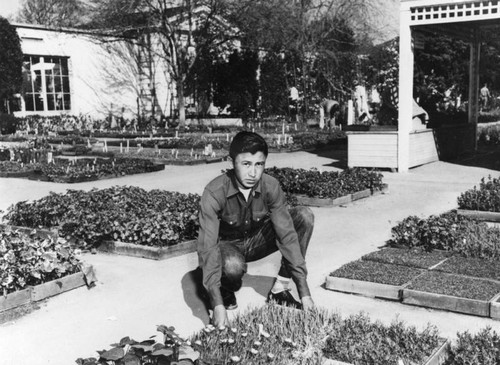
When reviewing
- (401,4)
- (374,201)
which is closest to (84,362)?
(374,201)

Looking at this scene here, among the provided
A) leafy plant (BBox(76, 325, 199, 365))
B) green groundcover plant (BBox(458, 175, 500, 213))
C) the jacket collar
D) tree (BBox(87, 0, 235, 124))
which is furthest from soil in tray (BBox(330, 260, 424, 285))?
tree (BBox(87, 0, 235, 124))

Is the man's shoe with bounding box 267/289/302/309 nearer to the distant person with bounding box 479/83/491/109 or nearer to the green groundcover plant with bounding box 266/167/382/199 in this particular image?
the green groundcover plant with bounding box 266/167/382/199

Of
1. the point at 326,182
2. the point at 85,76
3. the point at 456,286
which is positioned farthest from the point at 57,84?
the point at 456,286

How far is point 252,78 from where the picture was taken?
32031 mm

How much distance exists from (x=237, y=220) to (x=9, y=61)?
24.5 meters

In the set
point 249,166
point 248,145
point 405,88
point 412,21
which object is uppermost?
point 412,21

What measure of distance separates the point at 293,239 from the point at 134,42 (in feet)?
98.8

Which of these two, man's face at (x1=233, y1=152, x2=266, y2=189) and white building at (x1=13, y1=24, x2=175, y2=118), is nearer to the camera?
man's face at (x1=233, y1=152, x2=266, y2=189)

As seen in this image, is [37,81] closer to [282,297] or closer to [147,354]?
[282,297]

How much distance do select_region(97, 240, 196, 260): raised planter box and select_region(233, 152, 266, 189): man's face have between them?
7.96ft

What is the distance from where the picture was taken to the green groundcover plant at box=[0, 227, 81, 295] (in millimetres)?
5301

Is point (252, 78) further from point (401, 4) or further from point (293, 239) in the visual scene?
point (293, 239)

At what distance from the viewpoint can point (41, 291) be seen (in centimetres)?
536

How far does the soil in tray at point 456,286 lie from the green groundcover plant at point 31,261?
3.16m
